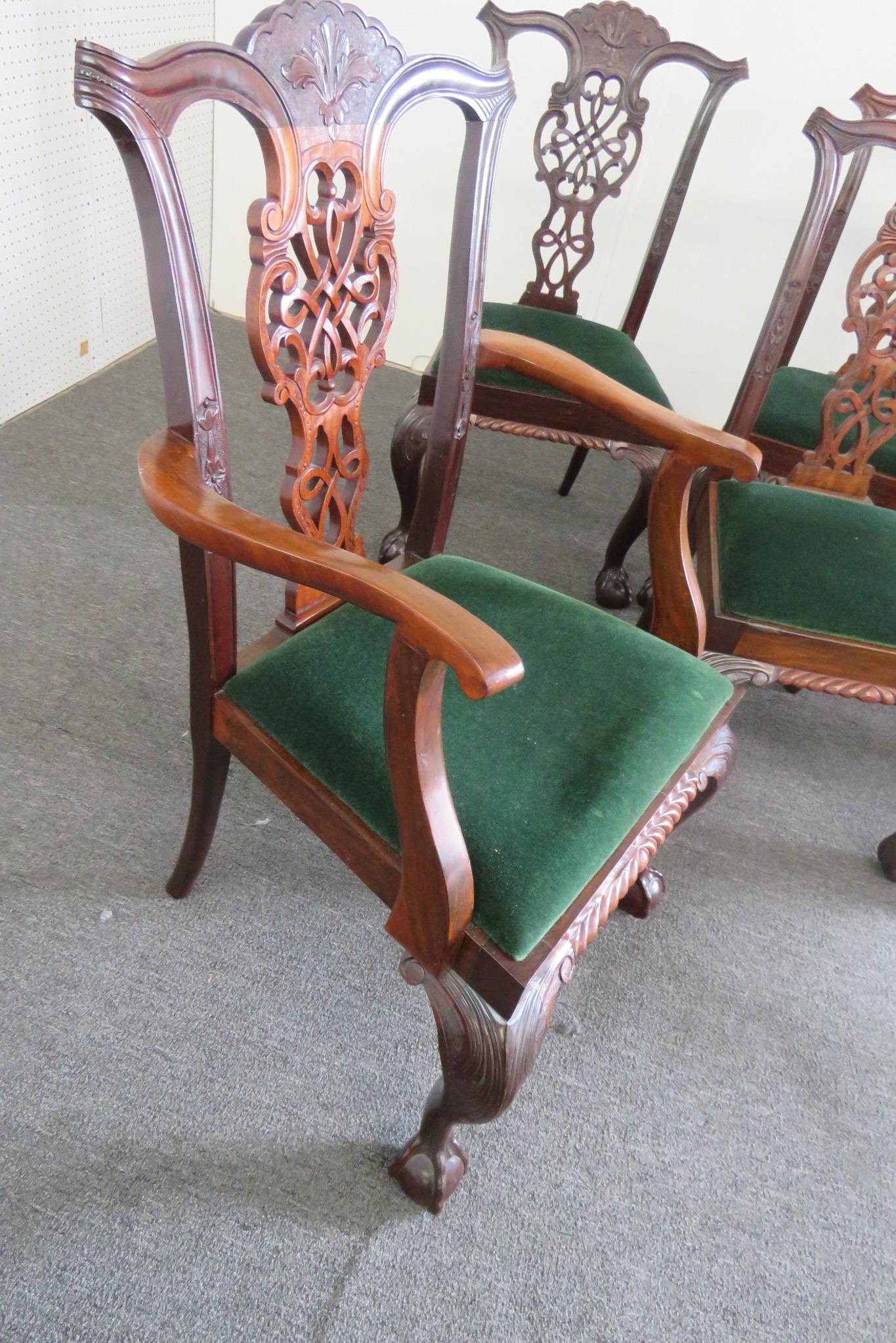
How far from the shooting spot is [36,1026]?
42.9 inches

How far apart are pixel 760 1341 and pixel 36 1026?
92cm

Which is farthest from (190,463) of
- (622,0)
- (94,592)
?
(622,0)

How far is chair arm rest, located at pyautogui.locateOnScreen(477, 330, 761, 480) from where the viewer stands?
1.05 metres

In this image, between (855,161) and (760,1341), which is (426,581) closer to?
(760,1341)

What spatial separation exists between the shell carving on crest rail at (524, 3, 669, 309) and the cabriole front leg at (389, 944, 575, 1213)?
5.29 feet

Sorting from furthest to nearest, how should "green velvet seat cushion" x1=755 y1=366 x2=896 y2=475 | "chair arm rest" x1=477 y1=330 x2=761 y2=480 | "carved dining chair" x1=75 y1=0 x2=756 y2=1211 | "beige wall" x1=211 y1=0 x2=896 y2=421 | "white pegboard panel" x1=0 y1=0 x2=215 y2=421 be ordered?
"beige wall" x1=211 y1=0 x2=896 y2=421 < "white pegboard panel" x1=0 y1=0 x2=215 y2=421 < "green velvet seat cushion" x1=755 y1=366 x2=896 y2=475 < "chair arm rest" x1=477 y1=330 x2=761 y2=480 < "carved dining chair" x1=75 y1=0 x2=756 y2=1211

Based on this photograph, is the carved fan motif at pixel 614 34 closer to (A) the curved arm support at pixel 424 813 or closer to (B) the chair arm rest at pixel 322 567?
(B) the chair arm rest at pixel 322 567

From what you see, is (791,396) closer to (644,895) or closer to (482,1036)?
(644,895)

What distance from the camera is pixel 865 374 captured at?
4.63 ft

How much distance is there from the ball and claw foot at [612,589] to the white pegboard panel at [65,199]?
4.68ft

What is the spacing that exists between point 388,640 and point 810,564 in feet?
2.22

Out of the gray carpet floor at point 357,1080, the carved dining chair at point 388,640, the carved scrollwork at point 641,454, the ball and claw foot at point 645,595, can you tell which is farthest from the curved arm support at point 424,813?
the ball and claw foot at point 645,595

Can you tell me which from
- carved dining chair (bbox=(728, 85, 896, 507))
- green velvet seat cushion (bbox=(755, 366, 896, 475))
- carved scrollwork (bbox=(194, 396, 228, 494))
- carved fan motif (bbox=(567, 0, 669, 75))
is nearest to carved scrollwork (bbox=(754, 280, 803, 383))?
carved dining chair (bbox=(728, 85, 896, 507))

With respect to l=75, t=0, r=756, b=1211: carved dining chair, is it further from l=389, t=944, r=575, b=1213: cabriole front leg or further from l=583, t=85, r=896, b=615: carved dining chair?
l=583, t=85, r=896, b=615: carved dining chair
